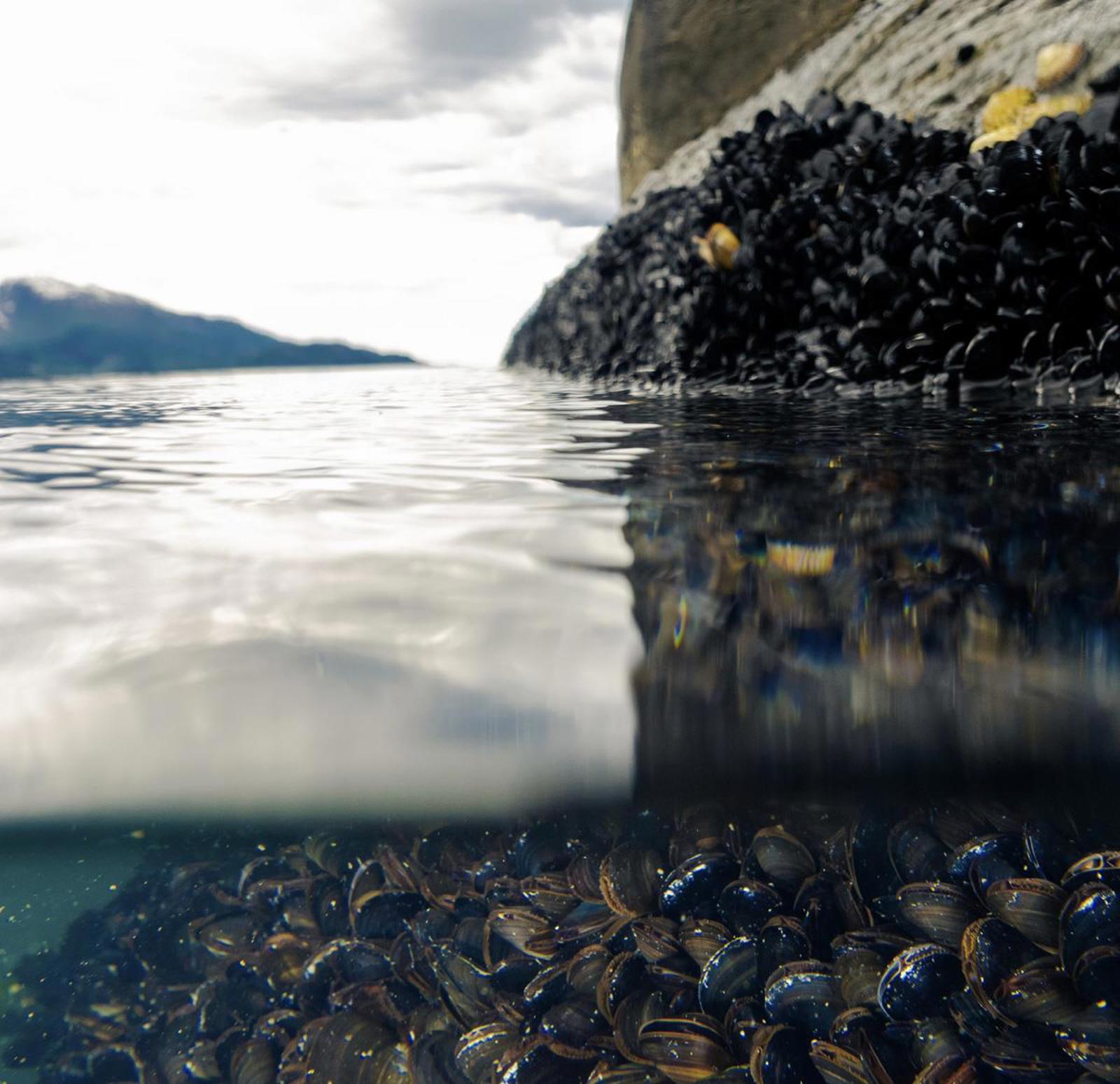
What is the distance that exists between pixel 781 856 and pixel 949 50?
918 centimetres

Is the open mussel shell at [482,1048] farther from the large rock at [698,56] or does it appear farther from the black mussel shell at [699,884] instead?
the large rock at [698,56]

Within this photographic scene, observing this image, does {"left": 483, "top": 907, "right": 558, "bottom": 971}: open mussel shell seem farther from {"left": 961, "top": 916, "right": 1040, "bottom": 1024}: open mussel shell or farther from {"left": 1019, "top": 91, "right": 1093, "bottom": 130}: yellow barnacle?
{"left": 1019, "top": 91, "right": 1093, "bottom": 130}: yellow barnacle

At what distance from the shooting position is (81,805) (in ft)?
4.32

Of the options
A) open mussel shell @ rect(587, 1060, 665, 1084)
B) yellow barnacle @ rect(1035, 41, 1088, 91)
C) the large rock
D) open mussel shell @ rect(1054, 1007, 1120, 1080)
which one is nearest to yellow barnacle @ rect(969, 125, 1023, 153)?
yellow barnacle @ rect(1035, 41, 1088, 91)

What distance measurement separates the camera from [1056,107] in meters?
6.12

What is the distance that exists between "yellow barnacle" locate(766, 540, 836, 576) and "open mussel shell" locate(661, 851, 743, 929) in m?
0.60

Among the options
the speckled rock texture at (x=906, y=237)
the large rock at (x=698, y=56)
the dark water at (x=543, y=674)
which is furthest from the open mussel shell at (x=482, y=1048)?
the large rock at (x=698, y=56)

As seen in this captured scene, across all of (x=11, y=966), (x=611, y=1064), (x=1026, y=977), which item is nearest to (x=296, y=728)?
(x=611, y=1064)

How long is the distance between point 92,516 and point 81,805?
163cm

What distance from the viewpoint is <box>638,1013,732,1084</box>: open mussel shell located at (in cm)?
145

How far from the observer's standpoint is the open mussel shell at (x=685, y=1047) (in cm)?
145

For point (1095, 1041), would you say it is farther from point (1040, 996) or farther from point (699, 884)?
point (699, 884)

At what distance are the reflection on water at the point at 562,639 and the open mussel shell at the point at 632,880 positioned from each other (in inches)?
12.6

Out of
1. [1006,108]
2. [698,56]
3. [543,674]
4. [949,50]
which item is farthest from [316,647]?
[698,56]
